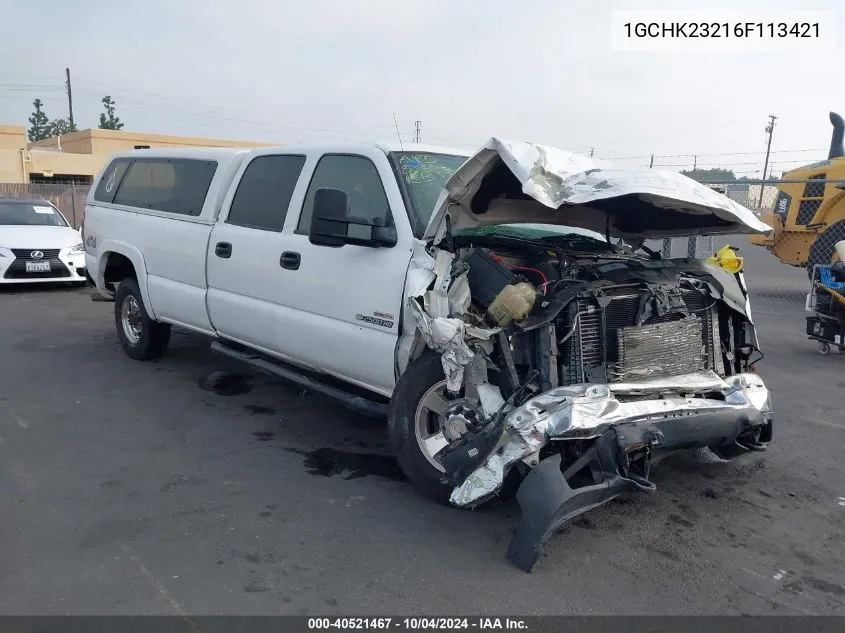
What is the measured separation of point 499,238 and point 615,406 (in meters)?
1.45

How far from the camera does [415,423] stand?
4.09 m

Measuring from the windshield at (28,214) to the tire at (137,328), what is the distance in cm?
656

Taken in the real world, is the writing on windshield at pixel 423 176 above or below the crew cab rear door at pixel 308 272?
above

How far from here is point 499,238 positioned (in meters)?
4.53

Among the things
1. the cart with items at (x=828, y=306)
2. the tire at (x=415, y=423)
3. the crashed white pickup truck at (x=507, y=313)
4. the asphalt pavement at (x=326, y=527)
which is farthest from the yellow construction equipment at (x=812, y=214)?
the tire at (x=415, y=423)

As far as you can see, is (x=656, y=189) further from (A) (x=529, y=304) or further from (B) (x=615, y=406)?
(B) (x=615, y=406)

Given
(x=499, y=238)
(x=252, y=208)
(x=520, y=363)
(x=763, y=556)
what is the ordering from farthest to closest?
(x=252, y=208) → (x=499, y=238) → (x=520, y=363) → (x=763, y=556)

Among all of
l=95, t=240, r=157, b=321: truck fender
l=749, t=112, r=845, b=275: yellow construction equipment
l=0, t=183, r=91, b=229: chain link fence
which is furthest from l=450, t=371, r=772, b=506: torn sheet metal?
l=0, t=183, r=91, b=229: chain link fence

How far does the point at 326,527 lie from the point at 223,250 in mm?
2797

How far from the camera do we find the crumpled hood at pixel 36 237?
38.4 feet

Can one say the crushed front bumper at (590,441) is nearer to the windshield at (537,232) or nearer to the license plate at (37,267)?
the windshield at (537,232)

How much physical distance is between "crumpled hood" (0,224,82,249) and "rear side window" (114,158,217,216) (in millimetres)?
5412

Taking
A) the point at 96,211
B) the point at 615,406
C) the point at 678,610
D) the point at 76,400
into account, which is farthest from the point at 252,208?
the point at 678,610
